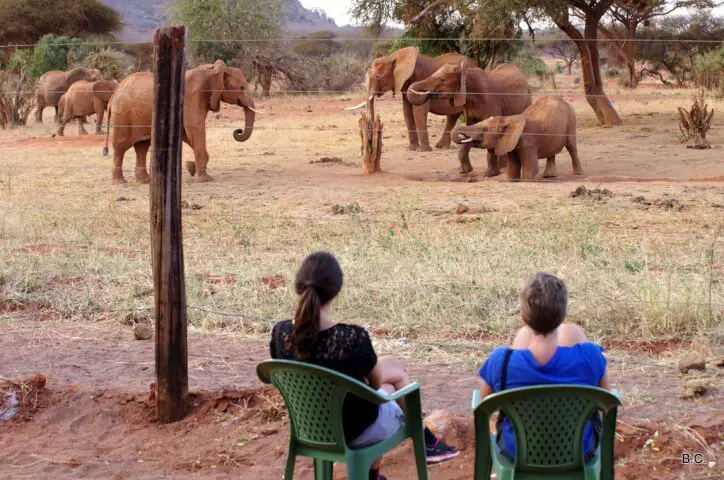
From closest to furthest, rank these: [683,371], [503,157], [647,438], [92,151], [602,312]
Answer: [647,438] → [683,371] → [602,312] → [503,157] → [92,151]

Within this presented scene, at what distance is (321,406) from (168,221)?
5.75 feet

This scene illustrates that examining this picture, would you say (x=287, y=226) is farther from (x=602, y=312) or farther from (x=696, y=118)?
(x=696, y=118)

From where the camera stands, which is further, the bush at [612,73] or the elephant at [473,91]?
the bush at [612,73]

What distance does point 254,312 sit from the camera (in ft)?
21.2

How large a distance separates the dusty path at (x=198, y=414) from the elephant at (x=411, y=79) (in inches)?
434

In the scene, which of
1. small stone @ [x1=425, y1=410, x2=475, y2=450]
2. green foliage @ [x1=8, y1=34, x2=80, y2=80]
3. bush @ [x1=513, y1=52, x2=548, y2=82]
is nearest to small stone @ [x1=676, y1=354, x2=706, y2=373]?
small stone @ [x1=425, y1=410, x2=475, y2=450]

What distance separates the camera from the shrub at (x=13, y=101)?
79.4 feet

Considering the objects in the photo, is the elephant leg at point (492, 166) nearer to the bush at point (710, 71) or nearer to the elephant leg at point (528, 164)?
the elephant leg at point (528, 164)

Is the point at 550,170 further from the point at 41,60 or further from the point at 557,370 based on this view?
the point at 41,60

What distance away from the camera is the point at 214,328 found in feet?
20.5

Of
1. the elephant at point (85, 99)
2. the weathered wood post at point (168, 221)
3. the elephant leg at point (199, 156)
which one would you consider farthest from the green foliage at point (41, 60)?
the weathered wood post at point (168, 221)

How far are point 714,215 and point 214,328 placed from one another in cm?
549

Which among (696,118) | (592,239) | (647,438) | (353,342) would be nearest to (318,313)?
(353,342)

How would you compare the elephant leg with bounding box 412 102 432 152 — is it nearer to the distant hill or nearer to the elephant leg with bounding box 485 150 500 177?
the elephant leg with bounding box 485 150 500 177
